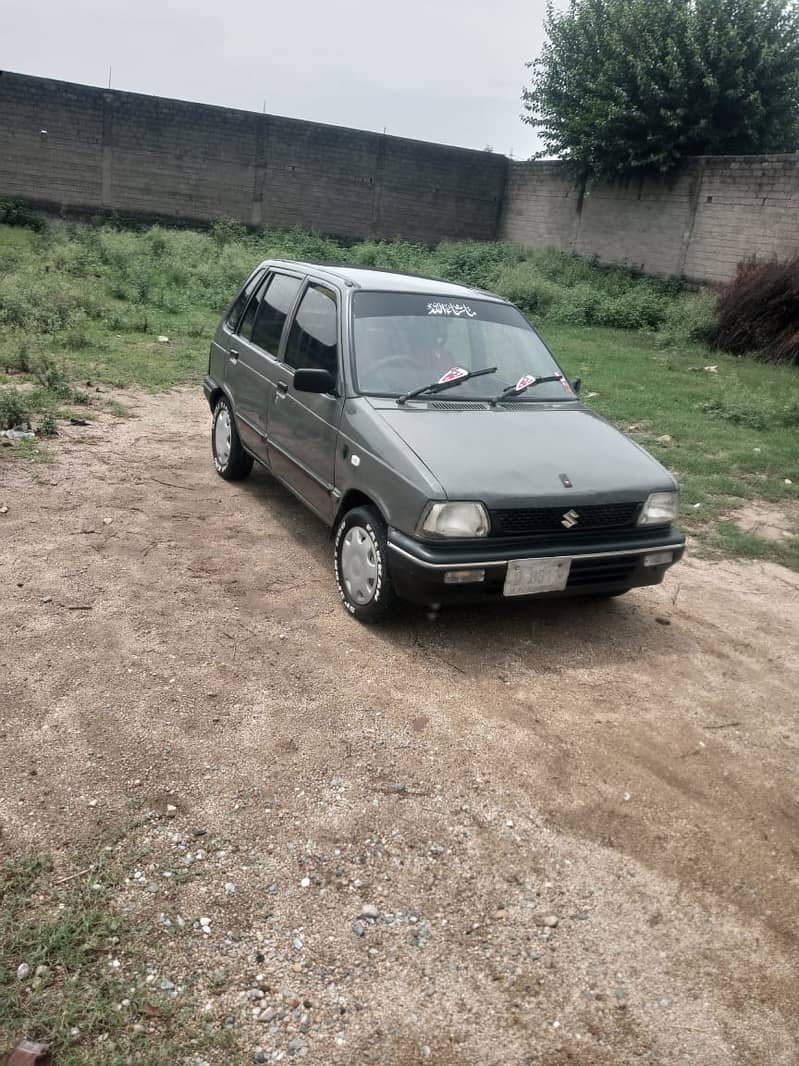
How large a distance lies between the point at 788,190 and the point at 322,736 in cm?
1763

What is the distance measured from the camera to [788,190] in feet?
56.0

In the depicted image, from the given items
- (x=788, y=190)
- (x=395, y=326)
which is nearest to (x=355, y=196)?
(x=788, y=190)

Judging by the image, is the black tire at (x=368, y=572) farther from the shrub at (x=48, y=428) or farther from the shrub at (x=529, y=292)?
the shrub at (x=529, y=292)

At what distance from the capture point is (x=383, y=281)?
543 cm

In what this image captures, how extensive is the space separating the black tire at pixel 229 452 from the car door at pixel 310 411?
31.9 inches

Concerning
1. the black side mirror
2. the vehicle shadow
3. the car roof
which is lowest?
the vehicle shadow

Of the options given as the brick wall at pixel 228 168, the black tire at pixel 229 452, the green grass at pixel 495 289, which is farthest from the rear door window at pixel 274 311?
the brick wall at pixel 228 168

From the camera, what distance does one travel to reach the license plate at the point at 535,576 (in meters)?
4.07

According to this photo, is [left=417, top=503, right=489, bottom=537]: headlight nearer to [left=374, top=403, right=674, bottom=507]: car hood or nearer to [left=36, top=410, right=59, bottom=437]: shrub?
[left=374, top=403, right=674, bottom=507]: car hood

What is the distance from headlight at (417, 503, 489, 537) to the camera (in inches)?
155

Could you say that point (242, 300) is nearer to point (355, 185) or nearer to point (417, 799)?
point (417, 799)

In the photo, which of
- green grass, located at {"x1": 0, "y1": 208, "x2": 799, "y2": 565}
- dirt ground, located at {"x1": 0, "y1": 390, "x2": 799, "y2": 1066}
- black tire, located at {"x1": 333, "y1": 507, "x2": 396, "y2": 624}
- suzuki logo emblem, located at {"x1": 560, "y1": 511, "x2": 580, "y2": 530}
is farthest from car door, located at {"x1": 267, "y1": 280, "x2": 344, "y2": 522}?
green grass, located at {"x1": 0, "y1": 208, "x2": 799, "y2": 565}

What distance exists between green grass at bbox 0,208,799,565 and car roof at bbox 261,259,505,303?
2.59 m

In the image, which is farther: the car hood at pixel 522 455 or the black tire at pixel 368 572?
the black tire at pixel 368 572
